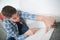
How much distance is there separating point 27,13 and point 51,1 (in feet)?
0.72

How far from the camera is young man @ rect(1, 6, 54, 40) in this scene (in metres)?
1.24

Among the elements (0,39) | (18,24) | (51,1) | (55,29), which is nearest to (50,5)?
(51,1)

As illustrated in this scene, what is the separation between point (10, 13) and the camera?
1.22 metres

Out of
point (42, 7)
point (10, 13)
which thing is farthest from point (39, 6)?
point (10, 13)

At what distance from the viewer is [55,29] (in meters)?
1.26

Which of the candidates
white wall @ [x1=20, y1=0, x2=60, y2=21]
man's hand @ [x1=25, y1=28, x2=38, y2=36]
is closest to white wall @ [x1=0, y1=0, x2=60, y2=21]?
white wall @ [x1=20, y1=0, x2=60, y2=21]

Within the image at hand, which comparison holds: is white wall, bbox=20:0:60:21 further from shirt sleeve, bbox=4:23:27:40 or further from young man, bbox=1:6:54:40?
shirt sleeve, bbox=4:23:27:40

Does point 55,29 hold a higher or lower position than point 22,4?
lower

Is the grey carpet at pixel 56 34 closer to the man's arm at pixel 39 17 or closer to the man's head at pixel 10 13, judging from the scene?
the man's arm at pixel 39 17

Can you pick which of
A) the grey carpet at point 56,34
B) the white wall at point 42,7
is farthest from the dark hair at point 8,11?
the grey carpet at point 56,34

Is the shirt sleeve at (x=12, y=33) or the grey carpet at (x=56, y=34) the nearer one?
the grey carpet at (x=56, y=34)

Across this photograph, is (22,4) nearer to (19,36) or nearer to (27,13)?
(27,13)

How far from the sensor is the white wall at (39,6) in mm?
1281

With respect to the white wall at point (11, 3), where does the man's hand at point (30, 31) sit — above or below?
below
